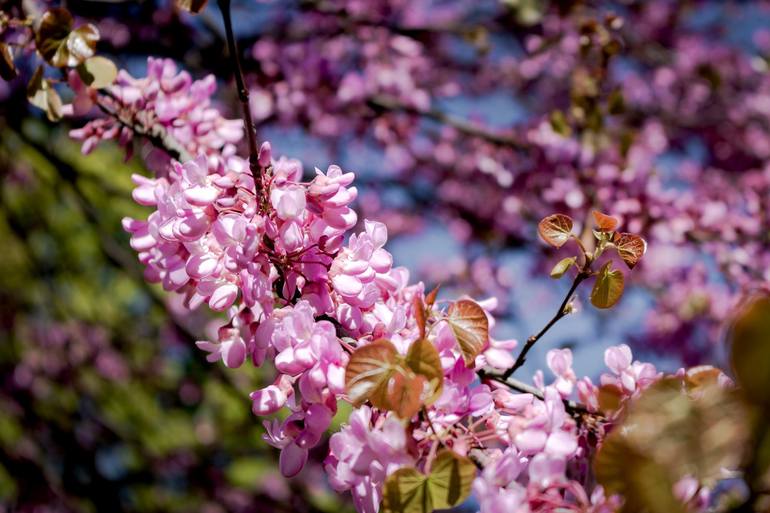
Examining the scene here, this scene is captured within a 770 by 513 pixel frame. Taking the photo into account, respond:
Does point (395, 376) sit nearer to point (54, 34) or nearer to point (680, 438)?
point (680, 438)

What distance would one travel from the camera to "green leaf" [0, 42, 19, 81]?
111 cm

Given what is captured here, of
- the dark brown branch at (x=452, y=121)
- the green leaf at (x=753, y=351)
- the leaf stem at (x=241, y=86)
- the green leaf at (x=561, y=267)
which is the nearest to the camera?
the green leaf at (x=753, y=351)

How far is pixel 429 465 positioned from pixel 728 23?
5.92 meters

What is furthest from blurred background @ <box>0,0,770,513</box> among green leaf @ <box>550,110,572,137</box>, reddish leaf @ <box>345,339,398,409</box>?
reddish leaf @ <box>345,339,398,409</box>

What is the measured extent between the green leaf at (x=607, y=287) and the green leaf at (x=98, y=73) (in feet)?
3.12

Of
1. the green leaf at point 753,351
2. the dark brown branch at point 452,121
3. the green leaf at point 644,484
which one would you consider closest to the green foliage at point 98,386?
the dark brown branch at point 452,121

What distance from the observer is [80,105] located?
4.06ft

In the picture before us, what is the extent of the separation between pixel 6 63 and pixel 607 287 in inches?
45.2

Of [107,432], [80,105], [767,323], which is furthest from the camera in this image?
[107,432]

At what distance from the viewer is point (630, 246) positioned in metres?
0.98

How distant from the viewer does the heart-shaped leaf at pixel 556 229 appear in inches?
39.5

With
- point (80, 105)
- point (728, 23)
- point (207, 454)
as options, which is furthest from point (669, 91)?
point (80, 105)

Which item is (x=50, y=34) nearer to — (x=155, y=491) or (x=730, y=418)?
(x=730, y=418)

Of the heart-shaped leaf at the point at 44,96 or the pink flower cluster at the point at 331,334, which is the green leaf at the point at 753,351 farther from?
the heart-shaped leaf at the point at 44,96
